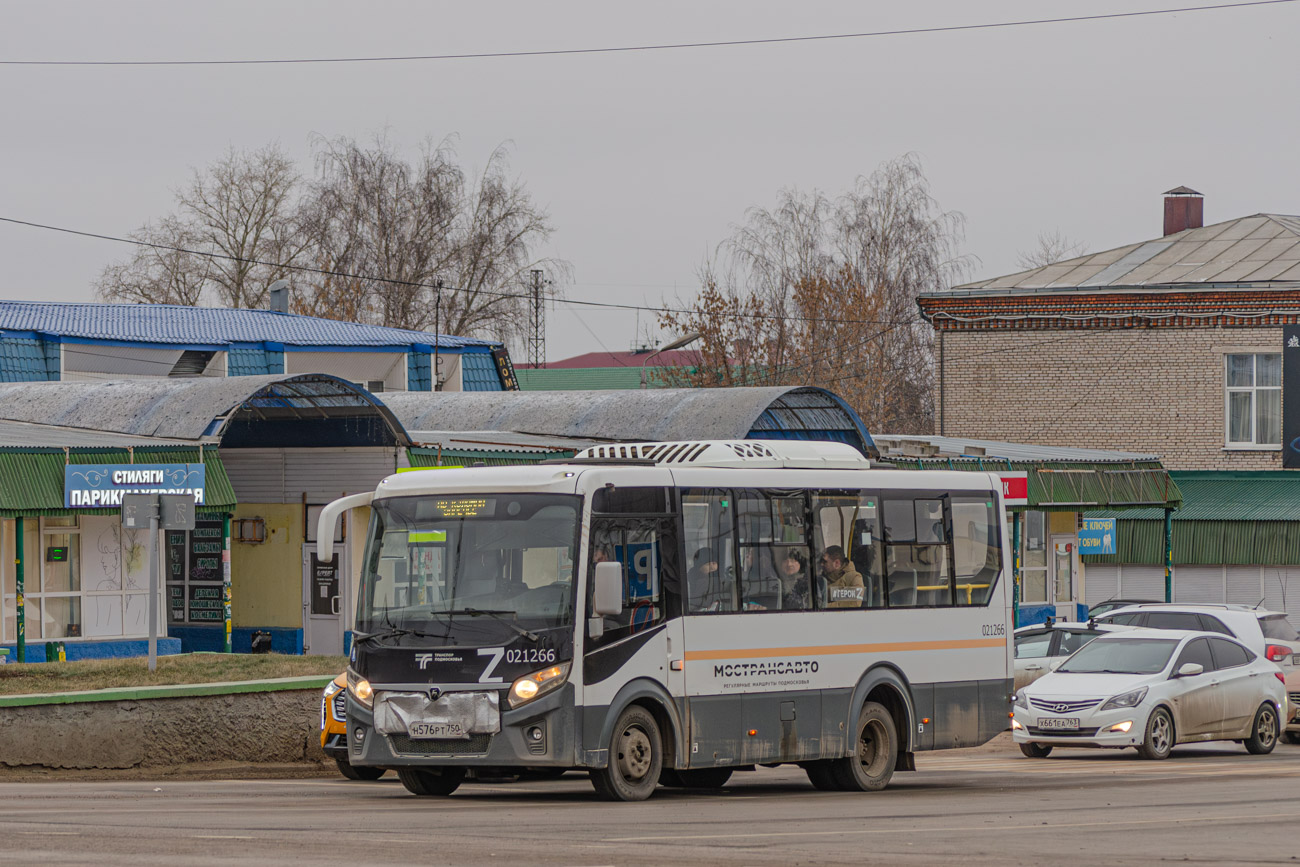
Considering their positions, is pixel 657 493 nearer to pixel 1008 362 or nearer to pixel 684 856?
pixel 684 856

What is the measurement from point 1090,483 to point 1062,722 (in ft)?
65.8

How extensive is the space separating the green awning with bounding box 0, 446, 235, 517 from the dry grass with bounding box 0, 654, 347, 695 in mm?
2990

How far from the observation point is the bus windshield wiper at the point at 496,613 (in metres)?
13.9

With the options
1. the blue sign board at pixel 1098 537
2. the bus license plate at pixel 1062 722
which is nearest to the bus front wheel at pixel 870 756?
the bus license plate at pixel 1062 722

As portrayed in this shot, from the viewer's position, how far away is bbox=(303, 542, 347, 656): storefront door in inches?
1233

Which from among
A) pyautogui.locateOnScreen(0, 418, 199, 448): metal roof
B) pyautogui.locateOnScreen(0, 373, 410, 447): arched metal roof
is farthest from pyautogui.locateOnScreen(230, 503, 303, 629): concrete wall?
pyautogui.locateOnScreen(0, 418, 199, 448): metal roof

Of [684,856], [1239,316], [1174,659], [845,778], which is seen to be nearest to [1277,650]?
[1174,659]

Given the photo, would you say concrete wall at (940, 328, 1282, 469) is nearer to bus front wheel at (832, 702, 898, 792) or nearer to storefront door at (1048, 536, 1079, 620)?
storefront door at (1048, 536, 1079, 620)

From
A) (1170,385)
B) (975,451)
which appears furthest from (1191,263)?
(975,451)

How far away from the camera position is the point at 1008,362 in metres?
50.1

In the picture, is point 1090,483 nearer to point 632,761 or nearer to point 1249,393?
point 1249,393

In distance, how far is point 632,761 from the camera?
14438mm

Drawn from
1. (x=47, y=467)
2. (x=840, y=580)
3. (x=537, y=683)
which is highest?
(x=47, y=467)

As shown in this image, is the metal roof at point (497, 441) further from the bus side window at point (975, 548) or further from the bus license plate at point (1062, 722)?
the bus side window at point (975, 548)
